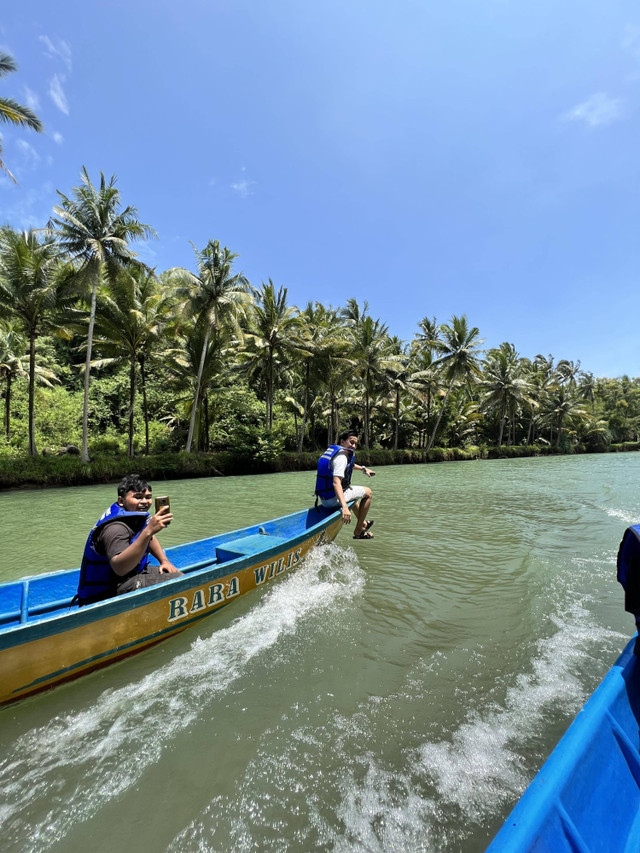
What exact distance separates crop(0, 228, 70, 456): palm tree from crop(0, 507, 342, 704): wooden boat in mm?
19410

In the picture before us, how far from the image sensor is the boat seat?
520 centimetres

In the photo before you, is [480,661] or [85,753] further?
[480,661]

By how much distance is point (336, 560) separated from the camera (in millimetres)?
6895

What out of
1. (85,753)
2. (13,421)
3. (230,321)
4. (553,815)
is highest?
(230,321)

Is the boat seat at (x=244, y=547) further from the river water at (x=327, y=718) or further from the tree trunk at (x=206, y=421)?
the tree trunk at (x=206, y=421)

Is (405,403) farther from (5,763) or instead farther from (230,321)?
(5,763)

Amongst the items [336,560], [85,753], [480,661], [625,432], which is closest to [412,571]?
[336,560]

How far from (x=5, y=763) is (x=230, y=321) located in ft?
79.2

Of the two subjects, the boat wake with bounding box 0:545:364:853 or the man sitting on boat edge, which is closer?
the boat wake with bounding box 0:545:364:853

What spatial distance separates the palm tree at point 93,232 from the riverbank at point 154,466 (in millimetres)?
1158

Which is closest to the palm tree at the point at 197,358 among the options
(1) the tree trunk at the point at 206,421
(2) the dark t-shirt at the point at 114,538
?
(1) the tree trunk at the point at 206,421

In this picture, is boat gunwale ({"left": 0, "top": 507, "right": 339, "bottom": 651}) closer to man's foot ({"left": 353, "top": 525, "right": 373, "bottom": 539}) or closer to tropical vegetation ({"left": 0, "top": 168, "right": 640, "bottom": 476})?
man's foot ({"left": 353, "top": 525, "right": 373, "bottom": 539})

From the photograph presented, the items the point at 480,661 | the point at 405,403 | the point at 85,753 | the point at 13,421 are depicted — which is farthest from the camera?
the point at 405,403

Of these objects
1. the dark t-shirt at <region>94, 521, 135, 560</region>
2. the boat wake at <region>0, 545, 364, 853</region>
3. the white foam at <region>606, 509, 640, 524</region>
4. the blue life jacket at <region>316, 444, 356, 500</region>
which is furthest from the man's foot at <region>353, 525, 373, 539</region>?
the white foam at <region>606, 509, 640, 524</region>
